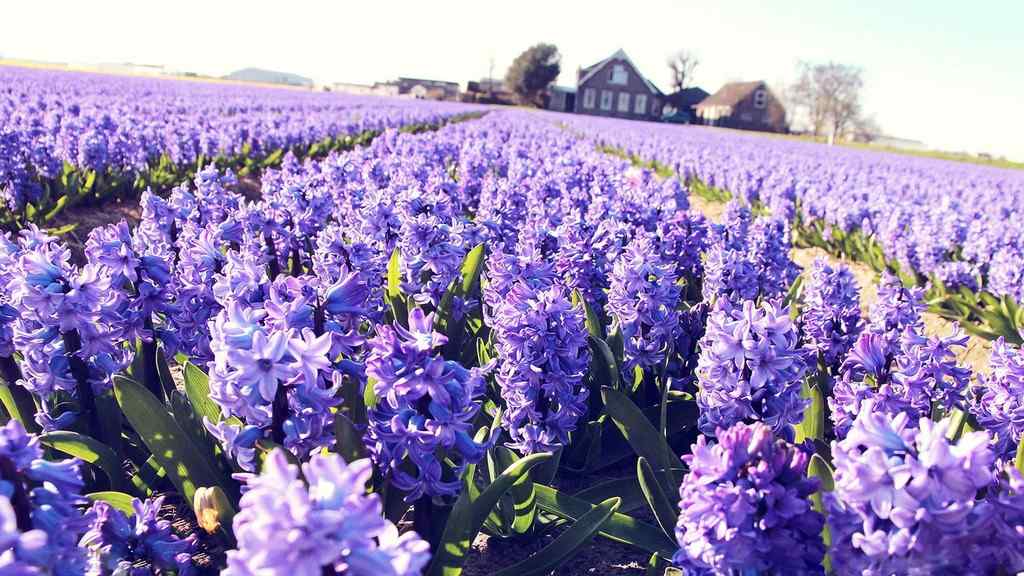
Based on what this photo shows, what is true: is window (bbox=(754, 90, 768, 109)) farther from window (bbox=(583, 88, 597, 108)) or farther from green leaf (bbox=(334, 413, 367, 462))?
green leaf (bbox=(334, 413, 367, 462))

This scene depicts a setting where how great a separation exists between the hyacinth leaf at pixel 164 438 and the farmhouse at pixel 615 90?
81.9m

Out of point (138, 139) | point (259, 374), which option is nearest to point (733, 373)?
point (259, 374)

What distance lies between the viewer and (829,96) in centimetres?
8856

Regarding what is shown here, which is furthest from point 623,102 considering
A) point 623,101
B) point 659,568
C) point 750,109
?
point 659,568

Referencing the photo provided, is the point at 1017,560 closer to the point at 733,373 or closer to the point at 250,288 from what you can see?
the point at 733,373

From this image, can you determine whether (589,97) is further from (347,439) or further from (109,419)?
(347,439)

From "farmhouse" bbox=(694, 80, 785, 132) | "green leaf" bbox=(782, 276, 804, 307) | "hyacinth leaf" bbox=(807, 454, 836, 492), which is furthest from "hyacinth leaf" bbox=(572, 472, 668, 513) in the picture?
"farmhouse" bbox=(694, 80, 785, 132)

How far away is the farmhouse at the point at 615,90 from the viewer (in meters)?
82.5

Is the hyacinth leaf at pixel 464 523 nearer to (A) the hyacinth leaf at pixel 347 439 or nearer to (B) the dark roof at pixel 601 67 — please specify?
(A) the hyacinth leaf at pixel 347 439

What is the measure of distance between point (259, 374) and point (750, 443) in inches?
49.1

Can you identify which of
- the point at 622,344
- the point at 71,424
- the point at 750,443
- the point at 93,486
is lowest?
the point at 93,486

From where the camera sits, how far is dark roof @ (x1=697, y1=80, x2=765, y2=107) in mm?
90381

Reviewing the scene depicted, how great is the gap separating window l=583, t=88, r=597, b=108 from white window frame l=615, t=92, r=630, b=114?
121 inches

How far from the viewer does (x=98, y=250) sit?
2766mm
